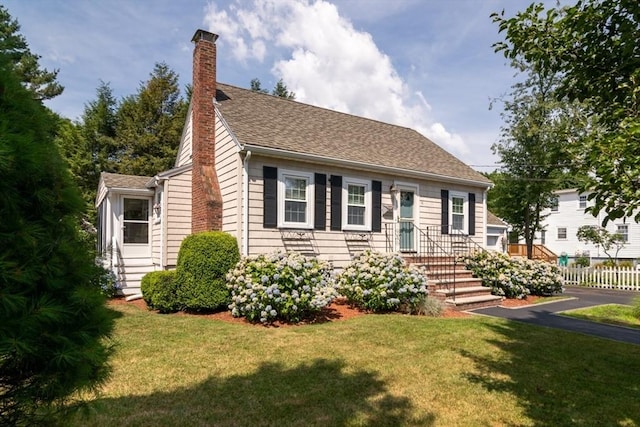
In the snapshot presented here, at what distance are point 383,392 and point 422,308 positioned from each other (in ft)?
15.7

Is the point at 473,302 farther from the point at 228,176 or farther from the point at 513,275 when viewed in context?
the point at 228,176

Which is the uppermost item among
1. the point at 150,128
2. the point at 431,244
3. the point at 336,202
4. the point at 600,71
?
the point at 150,128

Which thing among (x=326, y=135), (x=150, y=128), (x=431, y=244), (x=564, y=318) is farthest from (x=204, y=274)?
(x=150, y=128)

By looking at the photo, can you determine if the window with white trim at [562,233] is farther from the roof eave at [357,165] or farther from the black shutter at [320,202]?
the black shutter at [320,202]

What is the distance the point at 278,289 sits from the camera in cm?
748

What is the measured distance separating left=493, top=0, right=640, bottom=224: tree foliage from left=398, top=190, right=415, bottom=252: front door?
8.43 metres

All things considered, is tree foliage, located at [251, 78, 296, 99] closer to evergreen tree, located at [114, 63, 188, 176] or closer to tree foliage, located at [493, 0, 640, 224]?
evergreen tree, located at [114, 63, 188, 176]

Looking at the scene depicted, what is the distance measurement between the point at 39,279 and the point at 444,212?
1265cm

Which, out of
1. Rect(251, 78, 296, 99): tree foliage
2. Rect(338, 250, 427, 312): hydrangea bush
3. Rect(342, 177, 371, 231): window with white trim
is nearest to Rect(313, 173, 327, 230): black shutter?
Rect(342, 177, 371, 231): window with white trim

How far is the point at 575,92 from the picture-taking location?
3.49 m

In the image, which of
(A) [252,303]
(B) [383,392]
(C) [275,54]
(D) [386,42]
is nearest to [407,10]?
(D) [386,42]

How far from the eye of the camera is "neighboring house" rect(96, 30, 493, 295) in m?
9.76

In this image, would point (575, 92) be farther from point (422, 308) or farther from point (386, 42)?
point (386, 42)

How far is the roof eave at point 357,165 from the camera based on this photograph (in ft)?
31.0
